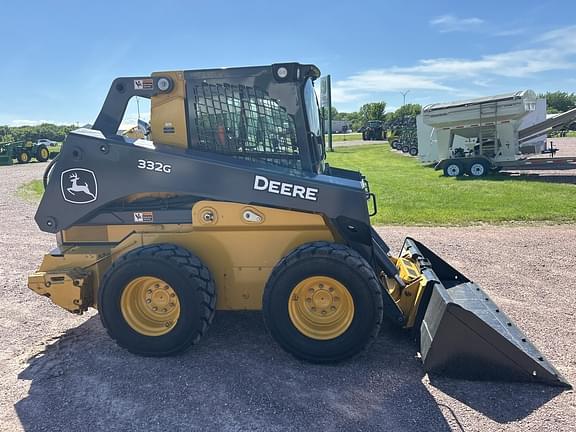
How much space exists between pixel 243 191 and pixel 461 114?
15.7 m

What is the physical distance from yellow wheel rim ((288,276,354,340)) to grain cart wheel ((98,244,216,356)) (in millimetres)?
751

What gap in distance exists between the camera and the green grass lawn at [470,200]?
32.4ft

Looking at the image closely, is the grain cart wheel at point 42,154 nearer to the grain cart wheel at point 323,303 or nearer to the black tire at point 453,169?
the black tire at point 453,169

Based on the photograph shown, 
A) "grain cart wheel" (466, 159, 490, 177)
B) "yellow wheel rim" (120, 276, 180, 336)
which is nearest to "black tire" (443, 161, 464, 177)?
"grain cart wheel" (466, 159, 490, 177)

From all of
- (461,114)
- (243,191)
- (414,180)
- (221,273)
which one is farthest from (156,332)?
(461,114)

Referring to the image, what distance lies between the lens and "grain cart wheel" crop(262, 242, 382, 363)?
379 cm

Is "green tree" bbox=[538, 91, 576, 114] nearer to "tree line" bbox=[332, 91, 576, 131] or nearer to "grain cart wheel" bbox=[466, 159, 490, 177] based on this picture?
"tree line" bbox=[332, 91, 576, 131]

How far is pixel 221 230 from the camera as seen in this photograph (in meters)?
4.18

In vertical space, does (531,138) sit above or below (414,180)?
above

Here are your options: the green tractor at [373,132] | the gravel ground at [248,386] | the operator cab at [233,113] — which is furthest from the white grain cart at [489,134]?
the green tractor at [373,132]

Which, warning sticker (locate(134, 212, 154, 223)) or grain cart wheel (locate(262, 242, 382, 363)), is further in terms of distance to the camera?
warning sticker (locate(134, 212, 154, 223))

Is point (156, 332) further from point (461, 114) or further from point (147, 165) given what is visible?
point (461, 114)

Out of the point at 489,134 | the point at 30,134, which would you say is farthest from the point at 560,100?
the point at 30,134

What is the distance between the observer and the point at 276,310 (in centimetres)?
389
